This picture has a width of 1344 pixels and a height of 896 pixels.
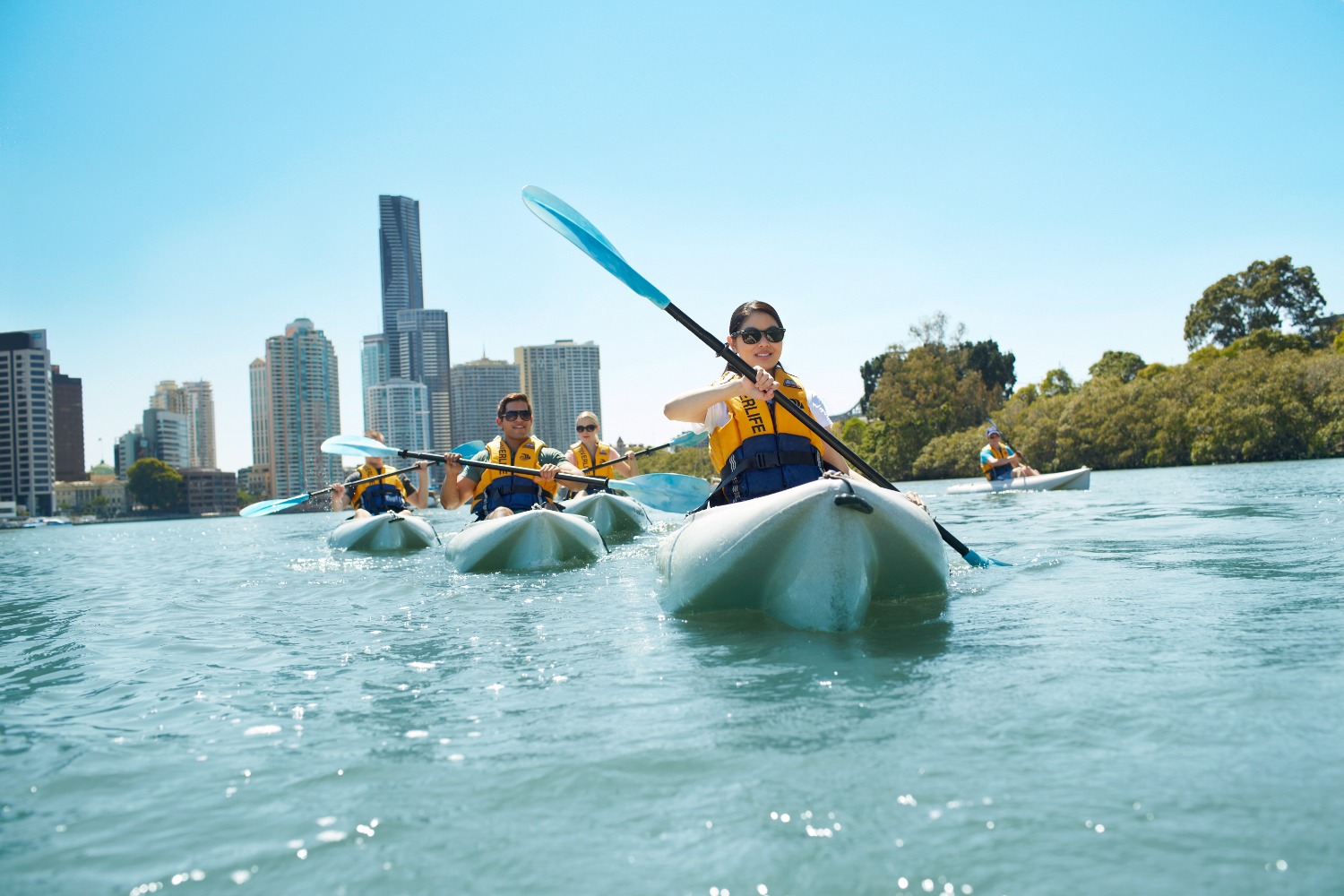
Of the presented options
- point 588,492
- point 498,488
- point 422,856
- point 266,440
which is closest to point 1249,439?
point 588,492

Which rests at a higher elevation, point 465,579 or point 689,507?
point 689,507

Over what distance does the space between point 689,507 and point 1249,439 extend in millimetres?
32985

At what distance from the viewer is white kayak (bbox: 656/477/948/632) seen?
3.68 metres

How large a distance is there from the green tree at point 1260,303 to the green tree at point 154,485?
92382 mm

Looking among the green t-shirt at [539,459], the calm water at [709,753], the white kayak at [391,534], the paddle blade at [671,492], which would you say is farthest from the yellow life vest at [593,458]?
the calm water at [709,753]

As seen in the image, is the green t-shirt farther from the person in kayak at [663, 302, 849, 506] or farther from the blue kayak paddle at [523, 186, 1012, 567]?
the person in kayak at [663, 302, 849, 506]

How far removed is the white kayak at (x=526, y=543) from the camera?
7.34m

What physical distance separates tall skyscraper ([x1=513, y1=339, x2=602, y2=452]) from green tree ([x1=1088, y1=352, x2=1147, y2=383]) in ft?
174

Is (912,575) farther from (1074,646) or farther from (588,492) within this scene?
(588,492)

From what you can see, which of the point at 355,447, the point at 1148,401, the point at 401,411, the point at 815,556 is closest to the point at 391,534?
the point at 355,447

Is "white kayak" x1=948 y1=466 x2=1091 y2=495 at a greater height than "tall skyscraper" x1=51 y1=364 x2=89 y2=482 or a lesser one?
lesser

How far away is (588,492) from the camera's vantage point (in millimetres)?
10891

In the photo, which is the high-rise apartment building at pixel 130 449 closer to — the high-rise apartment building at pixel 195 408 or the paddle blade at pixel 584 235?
the high-rise apartment building at pixel 195 408

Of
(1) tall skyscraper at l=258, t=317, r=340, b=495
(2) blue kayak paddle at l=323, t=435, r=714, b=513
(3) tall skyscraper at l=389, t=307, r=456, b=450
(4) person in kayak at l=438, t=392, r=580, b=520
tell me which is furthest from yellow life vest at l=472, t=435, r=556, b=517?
(3) tall skyscraper at l=389, t=307, r=456, b=450
